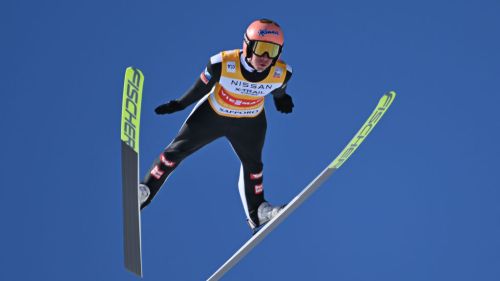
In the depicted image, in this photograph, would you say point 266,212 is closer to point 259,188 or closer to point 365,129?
point 259,188

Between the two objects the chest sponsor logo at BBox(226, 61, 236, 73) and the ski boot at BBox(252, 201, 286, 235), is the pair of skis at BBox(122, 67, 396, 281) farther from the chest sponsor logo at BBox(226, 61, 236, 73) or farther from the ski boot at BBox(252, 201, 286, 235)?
the chest sponsor logo at BBox(226, 61, 236, 73)

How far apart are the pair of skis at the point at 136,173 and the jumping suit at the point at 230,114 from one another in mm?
756

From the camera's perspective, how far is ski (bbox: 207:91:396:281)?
945 centimetres

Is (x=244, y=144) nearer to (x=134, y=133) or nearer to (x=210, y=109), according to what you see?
(x=210, y=109)

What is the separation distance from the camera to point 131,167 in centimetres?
830

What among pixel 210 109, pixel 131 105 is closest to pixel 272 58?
pixel 210 109

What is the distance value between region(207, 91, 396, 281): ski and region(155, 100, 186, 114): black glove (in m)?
1.70

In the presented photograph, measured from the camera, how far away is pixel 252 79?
9.16m

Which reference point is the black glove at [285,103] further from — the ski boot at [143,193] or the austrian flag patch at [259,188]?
the ski boot at [143,193]

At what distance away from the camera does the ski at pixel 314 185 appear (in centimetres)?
945

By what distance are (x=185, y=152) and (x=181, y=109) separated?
0.59 meters

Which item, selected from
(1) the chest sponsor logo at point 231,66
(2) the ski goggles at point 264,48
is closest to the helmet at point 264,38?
(2) the ski goggles at point 264,48

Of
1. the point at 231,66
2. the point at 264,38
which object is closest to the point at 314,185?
the point at 231,66

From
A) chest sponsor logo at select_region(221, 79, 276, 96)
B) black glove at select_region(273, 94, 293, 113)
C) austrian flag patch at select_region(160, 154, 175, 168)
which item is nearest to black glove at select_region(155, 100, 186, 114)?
chest sponsor logo at select_region(221, 79, 276, 96)
